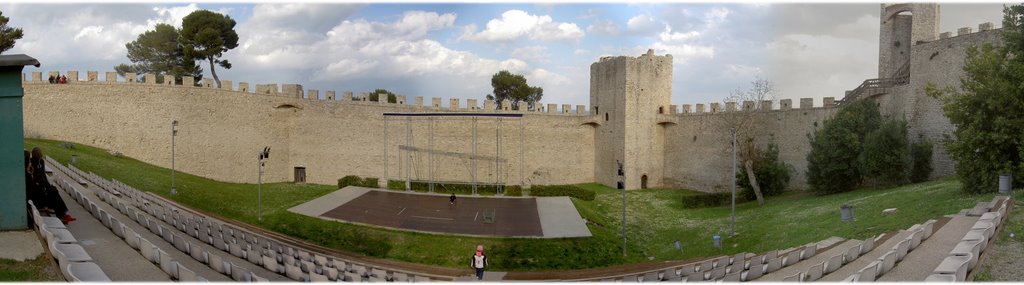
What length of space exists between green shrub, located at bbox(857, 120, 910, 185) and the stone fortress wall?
448cm

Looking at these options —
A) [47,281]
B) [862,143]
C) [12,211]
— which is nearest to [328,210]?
[12,211]

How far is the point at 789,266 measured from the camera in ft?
33.8

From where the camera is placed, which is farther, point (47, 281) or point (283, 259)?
point (283, 259)

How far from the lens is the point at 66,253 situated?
7.13 metres

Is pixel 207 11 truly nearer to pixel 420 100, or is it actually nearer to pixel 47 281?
pixel 420 100

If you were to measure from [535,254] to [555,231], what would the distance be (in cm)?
218

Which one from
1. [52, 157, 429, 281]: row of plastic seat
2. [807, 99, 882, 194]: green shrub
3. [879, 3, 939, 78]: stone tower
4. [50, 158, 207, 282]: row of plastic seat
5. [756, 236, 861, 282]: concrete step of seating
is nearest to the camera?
[50, 158, 207, 282]: row of plastic seat

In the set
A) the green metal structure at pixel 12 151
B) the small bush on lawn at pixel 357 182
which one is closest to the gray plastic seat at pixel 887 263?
the green metal structure at pixel 12 151

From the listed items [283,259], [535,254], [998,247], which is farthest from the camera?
[535,254]

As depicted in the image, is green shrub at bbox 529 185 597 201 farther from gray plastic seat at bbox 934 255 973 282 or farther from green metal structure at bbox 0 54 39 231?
green metal structure at bbox 0 54 39 231

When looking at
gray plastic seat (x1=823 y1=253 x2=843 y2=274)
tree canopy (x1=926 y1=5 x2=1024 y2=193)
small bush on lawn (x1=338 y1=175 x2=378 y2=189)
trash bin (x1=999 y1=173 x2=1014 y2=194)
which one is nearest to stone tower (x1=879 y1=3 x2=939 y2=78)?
tree canopy (x1=926 y1=5 x2=1024 y2=193)

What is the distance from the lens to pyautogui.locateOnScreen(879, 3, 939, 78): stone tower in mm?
23328

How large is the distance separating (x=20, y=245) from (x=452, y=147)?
81.2 feet

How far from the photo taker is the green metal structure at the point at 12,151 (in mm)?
8516
